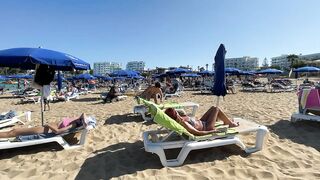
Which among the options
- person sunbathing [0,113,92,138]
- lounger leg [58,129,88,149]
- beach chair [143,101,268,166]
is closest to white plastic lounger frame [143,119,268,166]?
beach chair [143,101,268,166]

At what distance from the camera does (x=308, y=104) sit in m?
6.42

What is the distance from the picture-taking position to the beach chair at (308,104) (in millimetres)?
6266

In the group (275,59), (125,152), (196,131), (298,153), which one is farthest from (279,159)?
(275,59)

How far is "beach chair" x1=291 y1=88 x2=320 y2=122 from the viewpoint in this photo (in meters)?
6.27

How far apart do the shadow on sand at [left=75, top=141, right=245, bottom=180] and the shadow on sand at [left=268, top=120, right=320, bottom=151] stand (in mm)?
1473

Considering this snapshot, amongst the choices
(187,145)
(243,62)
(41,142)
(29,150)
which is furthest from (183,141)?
(243,62)

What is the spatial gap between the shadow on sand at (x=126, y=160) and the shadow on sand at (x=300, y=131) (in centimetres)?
147

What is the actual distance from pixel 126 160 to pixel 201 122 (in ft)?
4.72

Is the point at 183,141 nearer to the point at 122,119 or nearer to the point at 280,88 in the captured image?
the point at 122,119

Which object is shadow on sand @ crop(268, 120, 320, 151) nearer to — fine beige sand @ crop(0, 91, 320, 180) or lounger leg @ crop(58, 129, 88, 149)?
fine beige sand @ crop(0, 91, 320, 180)

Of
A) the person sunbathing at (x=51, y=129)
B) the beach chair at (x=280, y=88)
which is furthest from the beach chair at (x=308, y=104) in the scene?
the beach chair at (x=280, y=88)

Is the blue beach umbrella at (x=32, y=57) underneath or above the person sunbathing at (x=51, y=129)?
above

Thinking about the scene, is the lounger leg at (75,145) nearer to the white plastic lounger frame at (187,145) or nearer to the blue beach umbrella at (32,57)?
the white plastic lounger frame at (187,145)

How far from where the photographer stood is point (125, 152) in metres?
4.72
